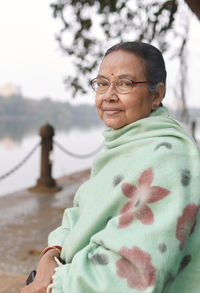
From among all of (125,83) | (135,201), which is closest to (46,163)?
(125,83)

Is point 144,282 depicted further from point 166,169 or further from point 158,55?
point 158,55

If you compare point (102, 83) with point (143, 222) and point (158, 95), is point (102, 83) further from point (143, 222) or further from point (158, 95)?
point (143, 222)

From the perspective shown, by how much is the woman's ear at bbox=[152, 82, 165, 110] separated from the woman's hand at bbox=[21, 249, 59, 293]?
Result: 717 millimetres

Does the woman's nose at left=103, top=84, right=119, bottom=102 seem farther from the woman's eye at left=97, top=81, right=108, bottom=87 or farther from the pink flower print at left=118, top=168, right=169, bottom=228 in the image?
the pink flower print at left=118, top=168, right=169, bottom=228

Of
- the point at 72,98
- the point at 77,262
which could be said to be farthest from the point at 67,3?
the point at 77,262

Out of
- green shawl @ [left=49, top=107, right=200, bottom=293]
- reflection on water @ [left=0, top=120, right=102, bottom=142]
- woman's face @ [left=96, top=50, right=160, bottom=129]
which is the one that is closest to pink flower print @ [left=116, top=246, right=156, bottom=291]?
A: green shawl @ [left=49, top=107, right=200, bottom=293]

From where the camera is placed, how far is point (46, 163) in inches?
288

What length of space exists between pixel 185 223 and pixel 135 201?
0.16 metres

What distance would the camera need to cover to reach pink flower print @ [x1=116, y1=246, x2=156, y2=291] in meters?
0.97

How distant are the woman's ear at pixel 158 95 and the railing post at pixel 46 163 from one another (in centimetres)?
598

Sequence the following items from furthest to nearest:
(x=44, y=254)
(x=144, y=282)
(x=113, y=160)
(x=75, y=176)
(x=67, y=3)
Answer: (x=75, y=176) → (x=67, y=3) → (x=44, y=254) → (x=113, y=160) → (x=144, y=282)

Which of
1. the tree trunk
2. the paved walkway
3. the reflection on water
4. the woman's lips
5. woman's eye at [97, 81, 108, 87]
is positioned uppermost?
the tree trunk

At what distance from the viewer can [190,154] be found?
1.09m

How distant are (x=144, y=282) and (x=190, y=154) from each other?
1.37 feet
